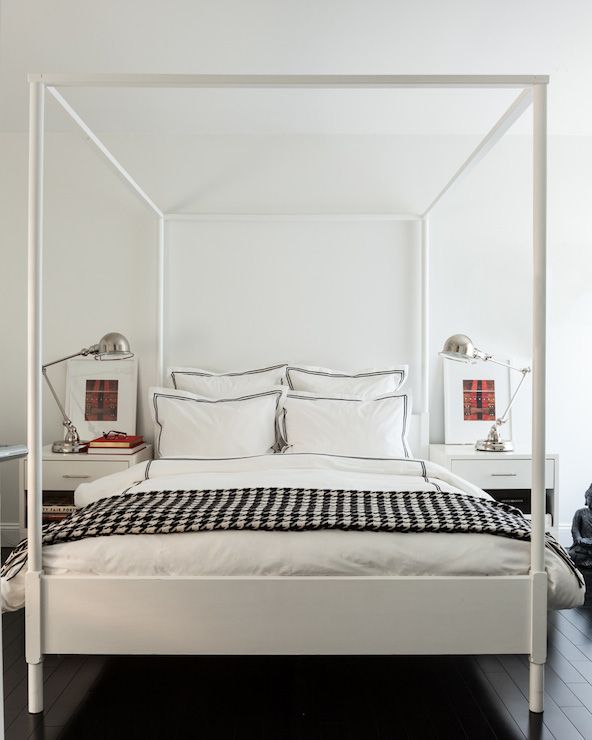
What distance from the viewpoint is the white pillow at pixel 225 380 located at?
12.6 ft

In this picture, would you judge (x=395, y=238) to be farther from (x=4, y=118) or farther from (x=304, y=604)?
(x=304, y=604)

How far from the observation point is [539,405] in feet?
6.78

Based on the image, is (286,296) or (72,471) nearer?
(72,471)

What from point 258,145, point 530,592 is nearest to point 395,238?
point 258,145

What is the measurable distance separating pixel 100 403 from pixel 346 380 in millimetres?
1478

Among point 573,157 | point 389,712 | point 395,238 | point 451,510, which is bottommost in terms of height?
point 389,712

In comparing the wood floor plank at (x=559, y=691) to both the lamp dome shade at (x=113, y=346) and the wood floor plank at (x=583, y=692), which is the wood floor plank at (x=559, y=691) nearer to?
the wood floor plank at (x=583, y=692)

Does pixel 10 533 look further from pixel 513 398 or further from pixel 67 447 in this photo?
pixel 513 398

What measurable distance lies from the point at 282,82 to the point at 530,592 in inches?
67.6

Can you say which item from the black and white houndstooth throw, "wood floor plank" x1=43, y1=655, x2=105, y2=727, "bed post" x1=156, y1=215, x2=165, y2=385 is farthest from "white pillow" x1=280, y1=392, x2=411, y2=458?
"wood floor plank" x1=43, y1=655, x2=105, y2=727

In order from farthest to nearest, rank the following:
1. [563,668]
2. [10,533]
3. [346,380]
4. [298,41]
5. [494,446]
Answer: [10,533], [346,380], [494,446], [298,41], [563,668]

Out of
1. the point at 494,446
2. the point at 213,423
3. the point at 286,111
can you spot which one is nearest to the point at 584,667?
the point at 494,446

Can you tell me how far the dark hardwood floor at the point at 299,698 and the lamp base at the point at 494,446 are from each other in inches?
49.3

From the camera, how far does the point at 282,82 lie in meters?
2.08
